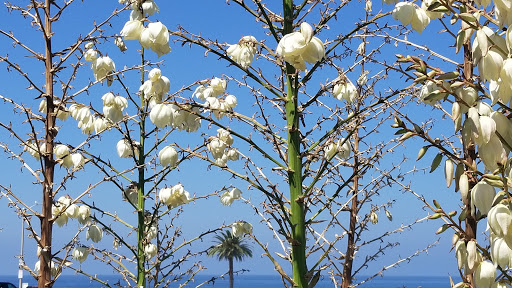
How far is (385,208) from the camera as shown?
5.45 meters

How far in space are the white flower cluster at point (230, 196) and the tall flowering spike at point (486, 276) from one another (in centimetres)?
285

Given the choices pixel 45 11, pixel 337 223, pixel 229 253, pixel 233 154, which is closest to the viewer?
pixel 233 154

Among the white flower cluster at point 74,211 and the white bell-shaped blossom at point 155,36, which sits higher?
the white bell-shaped blossom at point 155,36

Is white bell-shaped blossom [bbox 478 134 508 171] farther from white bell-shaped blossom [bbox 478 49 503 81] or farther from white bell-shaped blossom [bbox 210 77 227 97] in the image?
white bell-shaped blossom [bbox 210 77 227 97]

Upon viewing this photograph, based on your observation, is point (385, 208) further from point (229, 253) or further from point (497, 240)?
point (229, 253)

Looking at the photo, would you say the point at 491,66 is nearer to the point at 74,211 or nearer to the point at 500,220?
the point at 500,220

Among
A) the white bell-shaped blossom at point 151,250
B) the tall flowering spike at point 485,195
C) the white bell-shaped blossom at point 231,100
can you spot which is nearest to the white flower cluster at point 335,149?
the white bell-shaped blossom at point 231,100

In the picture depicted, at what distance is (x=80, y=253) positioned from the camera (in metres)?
4.45

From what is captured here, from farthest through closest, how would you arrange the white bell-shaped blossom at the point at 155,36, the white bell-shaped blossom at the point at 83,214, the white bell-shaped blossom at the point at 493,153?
1. the white bell-shaped blossom at the point at 83,214
2. the white bell-shaped blossom at the point at 155,36
3. the white bell-shaped blossom at the point at 493,153

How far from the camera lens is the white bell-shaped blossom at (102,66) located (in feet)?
12.8

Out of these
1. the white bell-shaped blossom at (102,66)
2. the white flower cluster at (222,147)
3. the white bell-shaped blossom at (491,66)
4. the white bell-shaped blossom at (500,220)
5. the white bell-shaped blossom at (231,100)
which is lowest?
the white bell-shaped blossom at (500,220)

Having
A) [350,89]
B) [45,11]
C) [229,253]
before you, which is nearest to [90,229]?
[45,11]

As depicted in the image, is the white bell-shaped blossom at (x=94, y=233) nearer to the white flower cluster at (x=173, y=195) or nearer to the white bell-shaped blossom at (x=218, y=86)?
the white flower cluster at (x=173, y=195)

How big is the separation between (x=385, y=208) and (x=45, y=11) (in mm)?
3280
